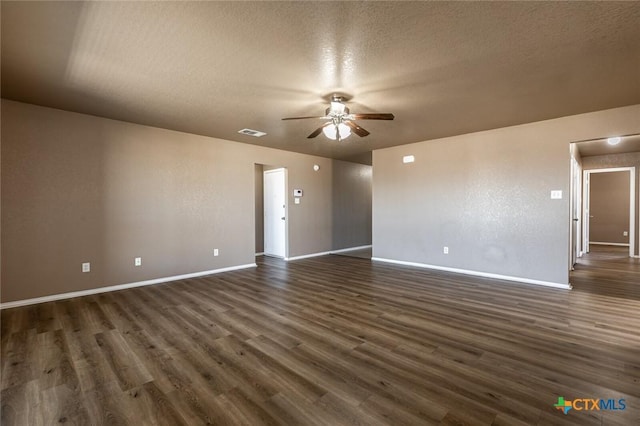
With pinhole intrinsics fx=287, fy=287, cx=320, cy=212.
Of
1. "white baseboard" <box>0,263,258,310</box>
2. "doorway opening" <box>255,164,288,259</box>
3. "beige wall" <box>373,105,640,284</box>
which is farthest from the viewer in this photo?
"doorway opening" <box>255,164,288,259</box>

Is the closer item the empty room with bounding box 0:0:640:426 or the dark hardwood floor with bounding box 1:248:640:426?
the dark hardwood floor with bounding box 1:248:640:426

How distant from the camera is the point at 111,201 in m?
4.21

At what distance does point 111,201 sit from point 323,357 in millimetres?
3862

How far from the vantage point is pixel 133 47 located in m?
2.34

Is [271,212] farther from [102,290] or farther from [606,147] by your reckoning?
[606,147]

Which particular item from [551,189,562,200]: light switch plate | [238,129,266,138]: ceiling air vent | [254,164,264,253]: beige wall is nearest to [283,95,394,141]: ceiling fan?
[238,129,266,138]: ceiling air vent

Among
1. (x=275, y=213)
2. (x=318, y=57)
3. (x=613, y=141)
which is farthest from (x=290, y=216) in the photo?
(x=613, y=141)

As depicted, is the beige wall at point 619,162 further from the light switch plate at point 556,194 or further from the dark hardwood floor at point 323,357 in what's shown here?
the light switch plate at point 556,194

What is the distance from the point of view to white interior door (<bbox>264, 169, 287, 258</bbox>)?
22.1 ft

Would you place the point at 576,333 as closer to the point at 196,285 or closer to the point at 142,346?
the point at 142,346

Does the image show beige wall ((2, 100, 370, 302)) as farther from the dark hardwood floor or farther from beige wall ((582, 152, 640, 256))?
beige wall ((582, 152, 640, 256))

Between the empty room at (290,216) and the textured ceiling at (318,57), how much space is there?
2 centimetres

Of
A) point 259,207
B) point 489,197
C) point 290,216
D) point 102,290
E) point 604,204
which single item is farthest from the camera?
point 604,204

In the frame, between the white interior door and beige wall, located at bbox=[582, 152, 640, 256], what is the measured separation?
24.8 ft
